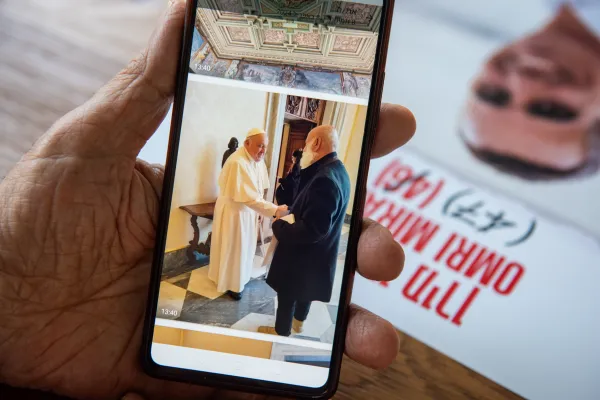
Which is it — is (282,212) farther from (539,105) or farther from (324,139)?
(539,105)

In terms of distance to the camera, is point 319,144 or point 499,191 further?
point 499,191

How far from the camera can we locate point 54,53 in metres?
0.53

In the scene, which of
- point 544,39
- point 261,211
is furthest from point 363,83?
point 544,39

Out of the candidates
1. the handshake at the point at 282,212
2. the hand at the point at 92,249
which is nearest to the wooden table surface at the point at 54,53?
the hand at the point at 92,249

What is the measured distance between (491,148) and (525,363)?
20cm

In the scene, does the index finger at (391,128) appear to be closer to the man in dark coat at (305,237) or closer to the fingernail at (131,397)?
the man in dark coat at (305,237)

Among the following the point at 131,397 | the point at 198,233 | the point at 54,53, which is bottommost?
the point at 131,397

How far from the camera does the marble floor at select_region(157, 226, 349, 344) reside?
1.04ft

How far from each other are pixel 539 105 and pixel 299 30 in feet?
0.97

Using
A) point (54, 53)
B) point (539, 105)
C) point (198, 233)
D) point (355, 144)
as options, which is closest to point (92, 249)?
point (198, 233)

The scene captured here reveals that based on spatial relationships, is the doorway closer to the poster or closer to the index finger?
the index finger

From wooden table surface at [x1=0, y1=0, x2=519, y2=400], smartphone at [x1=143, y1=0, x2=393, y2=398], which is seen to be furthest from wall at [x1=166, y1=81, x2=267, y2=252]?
wooden table surface at [x1=0, y1=0, x2=519, y2=400]

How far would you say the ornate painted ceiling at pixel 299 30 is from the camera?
1.03 ft

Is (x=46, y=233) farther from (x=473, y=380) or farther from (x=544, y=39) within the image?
(x=544, y=39)
